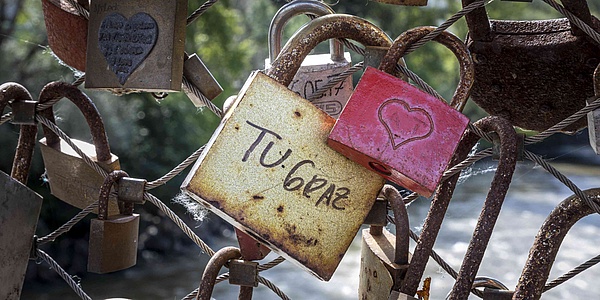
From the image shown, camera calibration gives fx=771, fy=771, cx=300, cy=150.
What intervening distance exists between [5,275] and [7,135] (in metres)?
3.88

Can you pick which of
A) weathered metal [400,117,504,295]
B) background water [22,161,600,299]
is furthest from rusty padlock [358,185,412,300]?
background water [22,161,600,299]

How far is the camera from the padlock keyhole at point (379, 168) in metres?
0.53

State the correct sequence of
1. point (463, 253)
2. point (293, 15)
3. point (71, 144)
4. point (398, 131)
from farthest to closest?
point (463, 253) < point (71, 144) < point (293, 15) < point (398, 131)

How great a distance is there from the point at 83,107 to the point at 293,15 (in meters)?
0.26

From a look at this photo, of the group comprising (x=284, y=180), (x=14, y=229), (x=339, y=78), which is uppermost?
(x=339, y=78)

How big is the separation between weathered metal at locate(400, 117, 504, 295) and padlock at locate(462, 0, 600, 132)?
0.12 meters

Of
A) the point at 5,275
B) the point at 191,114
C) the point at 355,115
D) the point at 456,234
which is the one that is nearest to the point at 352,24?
Answer: the point at 355,115

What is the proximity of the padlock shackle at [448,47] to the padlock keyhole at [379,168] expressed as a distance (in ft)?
0.26

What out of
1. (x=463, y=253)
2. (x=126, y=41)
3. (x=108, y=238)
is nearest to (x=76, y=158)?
(x=108, y=238)

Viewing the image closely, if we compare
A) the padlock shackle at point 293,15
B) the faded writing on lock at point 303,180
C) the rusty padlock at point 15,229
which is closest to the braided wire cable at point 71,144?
the rusty padlock at point 15,229

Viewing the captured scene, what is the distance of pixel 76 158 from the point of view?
2.87ft

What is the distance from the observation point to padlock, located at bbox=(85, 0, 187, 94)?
0.68m

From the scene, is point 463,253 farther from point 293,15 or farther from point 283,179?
point 283,179

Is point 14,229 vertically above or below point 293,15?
below
